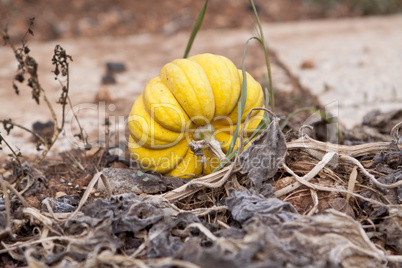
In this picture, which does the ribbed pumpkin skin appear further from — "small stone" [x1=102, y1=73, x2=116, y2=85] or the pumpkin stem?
"small stone" [x1=102, y1=73, x2=116, y2=85]

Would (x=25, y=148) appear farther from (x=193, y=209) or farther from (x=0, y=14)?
(x=0, y=14)

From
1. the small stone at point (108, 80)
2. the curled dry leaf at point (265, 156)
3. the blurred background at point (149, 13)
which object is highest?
the blurred background at point (149, 13)

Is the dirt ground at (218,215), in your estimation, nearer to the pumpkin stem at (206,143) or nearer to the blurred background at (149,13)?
the pumpkin stem at (206,143)

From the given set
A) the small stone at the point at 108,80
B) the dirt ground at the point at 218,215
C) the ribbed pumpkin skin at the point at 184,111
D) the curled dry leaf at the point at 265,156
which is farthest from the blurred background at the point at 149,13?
the curled dry leaf at the point at 265,156

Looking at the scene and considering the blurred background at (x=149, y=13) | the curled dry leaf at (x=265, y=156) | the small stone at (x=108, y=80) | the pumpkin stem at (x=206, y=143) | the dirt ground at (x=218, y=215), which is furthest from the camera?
the blurred background at (x=149, y=13)

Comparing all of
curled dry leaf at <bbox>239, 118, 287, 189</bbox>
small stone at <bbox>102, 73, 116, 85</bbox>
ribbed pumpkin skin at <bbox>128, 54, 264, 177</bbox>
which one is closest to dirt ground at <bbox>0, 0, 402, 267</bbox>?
curled dry leaf at <bbox>239, 118, 287, 189</bbox>

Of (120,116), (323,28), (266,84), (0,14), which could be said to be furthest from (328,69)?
(0,14)

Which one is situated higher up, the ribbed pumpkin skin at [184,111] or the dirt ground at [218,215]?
the ribbed pumpkin skin at [184,111]

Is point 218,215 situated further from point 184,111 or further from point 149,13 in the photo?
point 149,13
